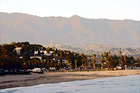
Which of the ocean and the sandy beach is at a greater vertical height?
the sandy beach

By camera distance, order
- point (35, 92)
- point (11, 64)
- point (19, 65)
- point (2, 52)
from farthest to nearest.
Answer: point (2, 52) < point (19, 65) < point (11, 64) < point (35, 92)

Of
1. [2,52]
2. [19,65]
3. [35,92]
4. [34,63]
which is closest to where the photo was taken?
[35,92]

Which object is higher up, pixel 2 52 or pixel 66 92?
pixel 2 52

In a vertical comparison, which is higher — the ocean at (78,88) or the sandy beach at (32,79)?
the sandy beach at (32,79)

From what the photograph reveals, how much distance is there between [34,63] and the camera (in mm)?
169625

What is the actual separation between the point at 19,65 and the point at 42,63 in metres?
40.8

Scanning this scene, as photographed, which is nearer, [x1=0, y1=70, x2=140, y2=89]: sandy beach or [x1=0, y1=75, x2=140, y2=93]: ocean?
[x1=0, y1=75, x2=140, y2=93]: ocean

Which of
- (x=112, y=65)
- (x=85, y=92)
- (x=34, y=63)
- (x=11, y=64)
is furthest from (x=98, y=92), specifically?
(x=112, y=65)

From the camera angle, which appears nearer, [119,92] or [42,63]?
[119,92]

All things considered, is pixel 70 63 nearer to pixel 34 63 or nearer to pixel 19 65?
pixel 34 63

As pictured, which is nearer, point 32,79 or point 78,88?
point 78,88

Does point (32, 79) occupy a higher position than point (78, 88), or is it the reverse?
point (32, 79)

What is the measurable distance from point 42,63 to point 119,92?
4957 inches

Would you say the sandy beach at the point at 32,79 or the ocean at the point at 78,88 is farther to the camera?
the sandy beach at the point at 32,79
